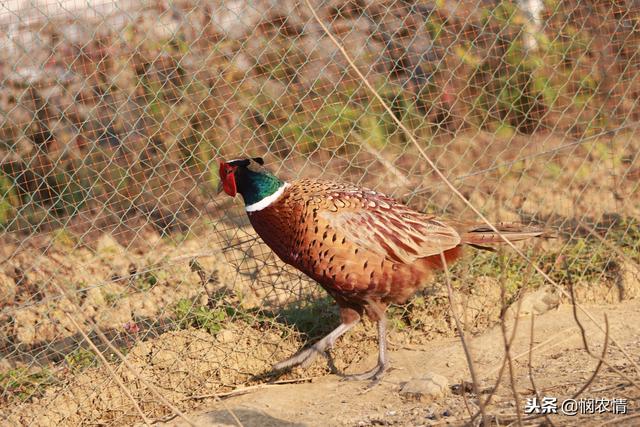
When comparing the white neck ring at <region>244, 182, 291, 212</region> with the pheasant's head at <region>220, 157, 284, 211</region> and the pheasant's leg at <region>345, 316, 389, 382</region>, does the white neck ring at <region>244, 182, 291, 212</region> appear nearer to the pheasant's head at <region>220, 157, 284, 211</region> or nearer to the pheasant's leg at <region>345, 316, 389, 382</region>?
the pheasant's head at <region>220, 157, 284, 211</region>

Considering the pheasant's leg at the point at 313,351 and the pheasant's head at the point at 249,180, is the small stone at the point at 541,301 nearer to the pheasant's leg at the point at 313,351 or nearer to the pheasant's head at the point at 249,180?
the pheasant's leg at the point at 313,351

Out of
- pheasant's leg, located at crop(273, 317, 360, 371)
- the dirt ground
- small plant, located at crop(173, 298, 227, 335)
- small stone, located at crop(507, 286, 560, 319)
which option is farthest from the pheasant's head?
small stone, located at crop(507, 286, 560, 319)

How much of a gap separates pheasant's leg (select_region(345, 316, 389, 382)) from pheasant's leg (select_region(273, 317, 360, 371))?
13cm

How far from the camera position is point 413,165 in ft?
16.6

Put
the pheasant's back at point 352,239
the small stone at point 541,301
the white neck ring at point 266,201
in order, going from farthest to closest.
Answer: the small stone at point 541,301 < the white neck ring at point 266,201 < the pheasant's back at point 352,239

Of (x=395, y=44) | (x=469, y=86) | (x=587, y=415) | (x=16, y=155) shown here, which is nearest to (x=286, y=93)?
(x=395, y=44)

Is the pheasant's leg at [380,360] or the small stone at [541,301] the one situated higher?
the small stone at [541,301]

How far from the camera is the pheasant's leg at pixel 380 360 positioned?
407 cm

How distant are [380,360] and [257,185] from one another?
39.7 inches

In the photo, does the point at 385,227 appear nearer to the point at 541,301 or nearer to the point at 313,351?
the point at 313,351

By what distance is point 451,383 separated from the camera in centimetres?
382

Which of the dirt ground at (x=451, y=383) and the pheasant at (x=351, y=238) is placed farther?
the pheasant at (x=351, y=238)

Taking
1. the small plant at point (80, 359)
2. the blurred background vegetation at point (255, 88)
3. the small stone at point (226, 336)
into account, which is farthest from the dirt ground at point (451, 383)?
the blurred background vegetation at point (255, 88)

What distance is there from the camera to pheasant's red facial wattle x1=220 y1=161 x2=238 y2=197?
410 cm
